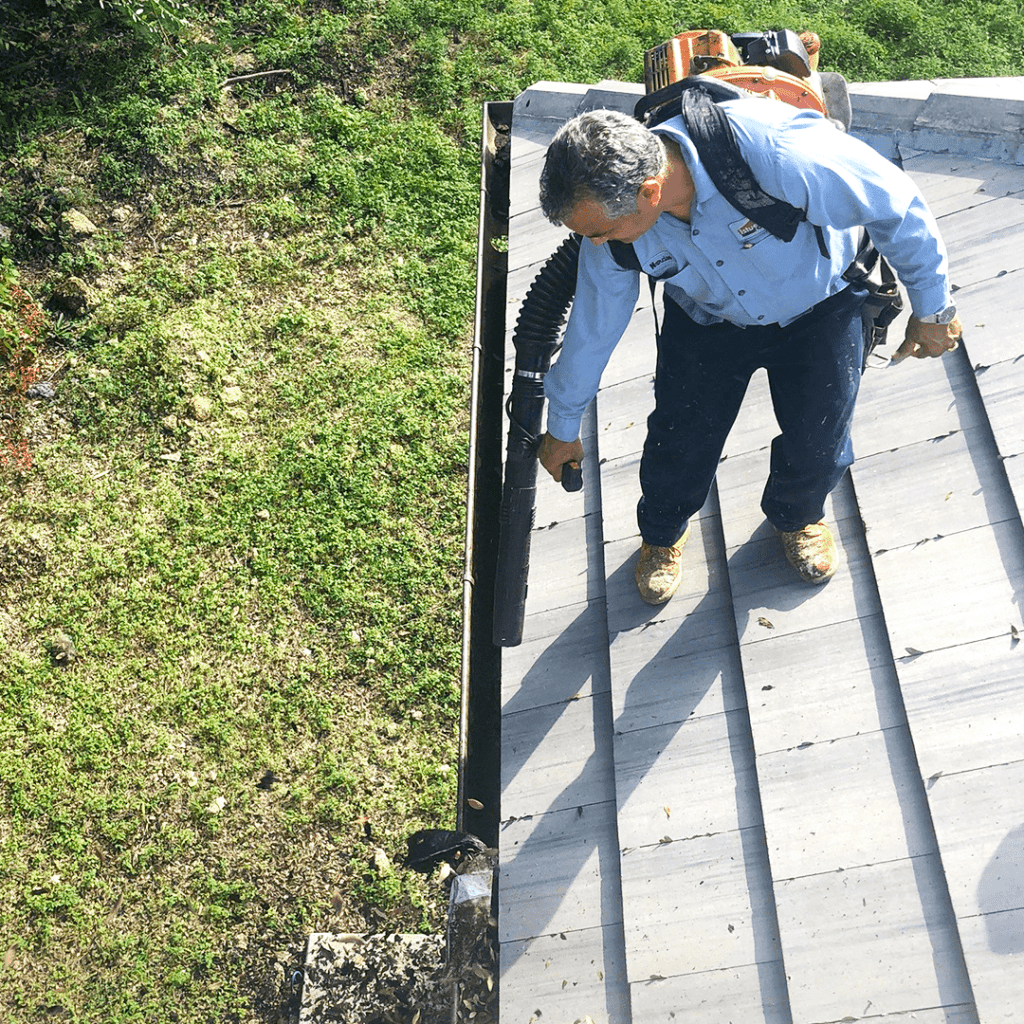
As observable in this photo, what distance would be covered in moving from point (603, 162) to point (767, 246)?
58 centimetres

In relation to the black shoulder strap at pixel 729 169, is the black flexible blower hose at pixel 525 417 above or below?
below

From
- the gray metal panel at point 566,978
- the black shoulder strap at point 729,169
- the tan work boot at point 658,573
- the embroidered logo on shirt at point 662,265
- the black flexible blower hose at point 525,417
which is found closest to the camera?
the black shoulder strap at point 729,169

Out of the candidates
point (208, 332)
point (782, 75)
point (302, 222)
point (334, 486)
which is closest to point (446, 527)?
point (334, 486)

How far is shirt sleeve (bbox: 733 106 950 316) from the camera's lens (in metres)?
2.54

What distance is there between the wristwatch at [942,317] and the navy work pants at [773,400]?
0.23 meters

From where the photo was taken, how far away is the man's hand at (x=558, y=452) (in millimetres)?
3303

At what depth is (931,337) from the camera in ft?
9.59

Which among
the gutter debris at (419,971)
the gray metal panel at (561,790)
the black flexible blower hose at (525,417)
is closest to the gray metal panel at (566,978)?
the gray metal panel at (561,790)

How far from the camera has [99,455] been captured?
20.2ft

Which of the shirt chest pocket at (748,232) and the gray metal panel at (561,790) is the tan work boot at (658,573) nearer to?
the gray metal panel at (561,790)

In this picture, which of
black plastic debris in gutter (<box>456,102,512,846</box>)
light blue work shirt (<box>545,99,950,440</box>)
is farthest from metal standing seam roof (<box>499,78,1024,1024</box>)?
light blue work shirt (<box>545,99,950,440</box>)

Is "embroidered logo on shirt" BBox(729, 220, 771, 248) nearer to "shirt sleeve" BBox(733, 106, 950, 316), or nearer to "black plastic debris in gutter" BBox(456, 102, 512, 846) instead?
"shirt sleeve" BBox(733, 106, 950, 316)

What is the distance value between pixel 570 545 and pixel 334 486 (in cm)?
232

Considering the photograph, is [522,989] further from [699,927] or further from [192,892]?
[192,892]
